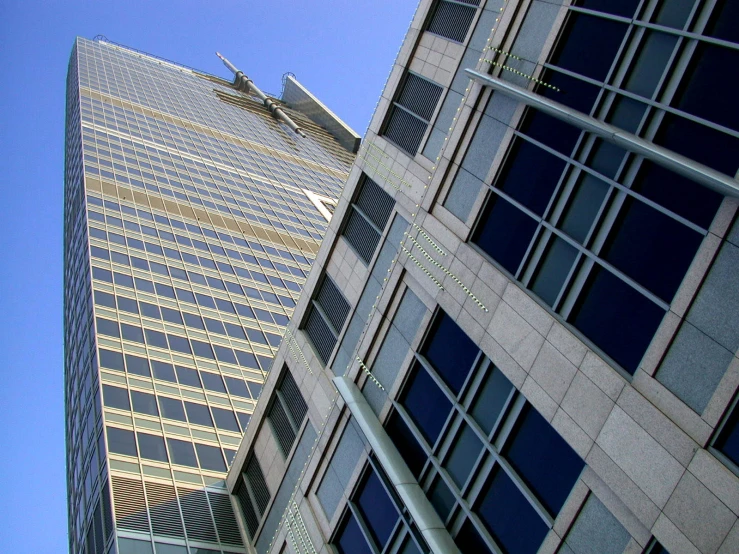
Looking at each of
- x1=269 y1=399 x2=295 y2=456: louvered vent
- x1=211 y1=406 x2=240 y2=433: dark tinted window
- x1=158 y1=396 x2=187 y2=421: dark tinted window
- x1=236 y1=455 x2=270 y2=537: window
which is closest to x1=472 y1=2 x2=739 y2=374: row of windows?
x1=269 y1=399 x2=295 y2=456: louvered vent

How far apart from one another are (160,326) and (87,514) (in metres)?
12.4

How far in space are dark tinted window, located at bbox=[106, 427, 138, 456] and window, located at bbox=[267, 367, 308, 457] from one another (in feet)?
21.8

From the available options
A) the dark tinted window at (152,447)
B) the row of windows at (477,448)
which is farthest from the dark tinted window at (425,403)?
the dark tinted window at (152,447)

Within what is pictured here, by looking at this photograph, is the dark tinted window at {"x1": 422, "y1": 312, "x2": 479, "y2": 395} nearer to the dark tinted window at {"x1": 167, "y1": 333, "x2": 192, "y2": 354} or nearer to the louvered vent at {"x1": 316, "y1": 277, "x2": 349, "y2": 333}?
the louvered vent at {"x1": 316, "y1": 277, "x2": 349, "y2": 333}

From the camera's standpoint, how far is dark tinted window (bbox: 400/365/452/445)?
17.7 m

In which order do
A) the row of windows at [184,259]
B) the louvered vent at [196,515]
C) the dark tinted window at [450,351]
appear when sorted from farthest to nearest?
the row of windows at [184,259] < the louvered vent at [196,515] < the dark tinted window at [450,351]

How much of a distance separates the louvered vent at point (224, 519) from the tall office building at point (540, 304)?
17.6ft

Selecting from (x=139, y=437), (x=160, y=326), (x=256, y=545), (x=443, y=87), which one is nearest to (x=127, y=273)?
(x=160, y=326)

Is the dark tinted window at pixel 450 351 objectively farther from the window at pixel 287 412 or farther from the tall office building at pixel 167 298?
the tall office building at pixel 167 298

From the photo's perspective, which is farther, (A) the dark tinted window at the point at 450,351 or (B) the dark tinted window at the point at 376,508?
(B) the dark tinted window at the point at 376,508

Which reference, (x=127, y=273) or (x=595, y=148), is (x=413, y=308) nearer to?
(x=595, y=148)

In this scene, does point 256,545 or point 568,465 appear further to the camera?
point 256,545

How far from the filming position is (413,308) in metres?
19.6

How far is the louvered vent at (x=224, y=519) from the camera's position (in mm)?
28062
